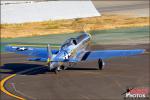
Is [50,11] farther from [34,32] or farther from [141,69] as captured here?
[141,69]

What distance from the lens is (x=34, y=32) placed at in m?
51.1

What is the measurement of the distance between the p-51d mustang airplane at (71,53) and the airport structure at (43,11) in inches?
756

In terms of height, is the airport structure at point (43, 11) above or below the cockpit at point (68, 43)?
above

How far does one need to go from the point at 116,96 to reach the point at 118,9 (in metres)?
45.3

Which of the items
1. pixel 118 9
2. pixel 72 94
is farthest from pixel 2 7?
pixel 72 94

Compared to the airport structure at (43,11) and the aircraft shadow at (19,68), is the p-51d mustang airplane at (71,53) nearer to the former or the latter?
the aircraft shadow at (19,68)

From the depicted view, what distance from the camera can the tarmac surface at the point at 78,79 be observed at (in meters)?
25.2

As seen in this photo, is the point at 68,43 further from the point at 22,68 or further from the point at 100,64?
the point at 22,68

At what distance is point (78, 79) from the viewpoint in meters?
28.9

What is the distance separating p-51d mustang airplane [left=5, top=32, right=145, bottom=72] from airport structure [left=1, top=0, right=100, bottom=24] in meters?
19.2

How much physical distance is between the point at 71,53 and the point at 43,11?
2450 cm

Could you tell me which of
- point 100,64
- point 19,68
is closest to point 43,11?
point 19,68

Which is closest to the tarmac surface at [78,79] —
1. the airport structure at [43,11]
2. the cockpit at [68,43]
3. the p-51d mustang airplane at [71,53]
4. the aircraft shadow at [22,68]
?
the aircraft shadow at [22,68]

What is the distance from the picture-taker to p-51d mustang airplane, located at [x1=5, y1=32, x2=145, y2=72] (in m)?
29.0
